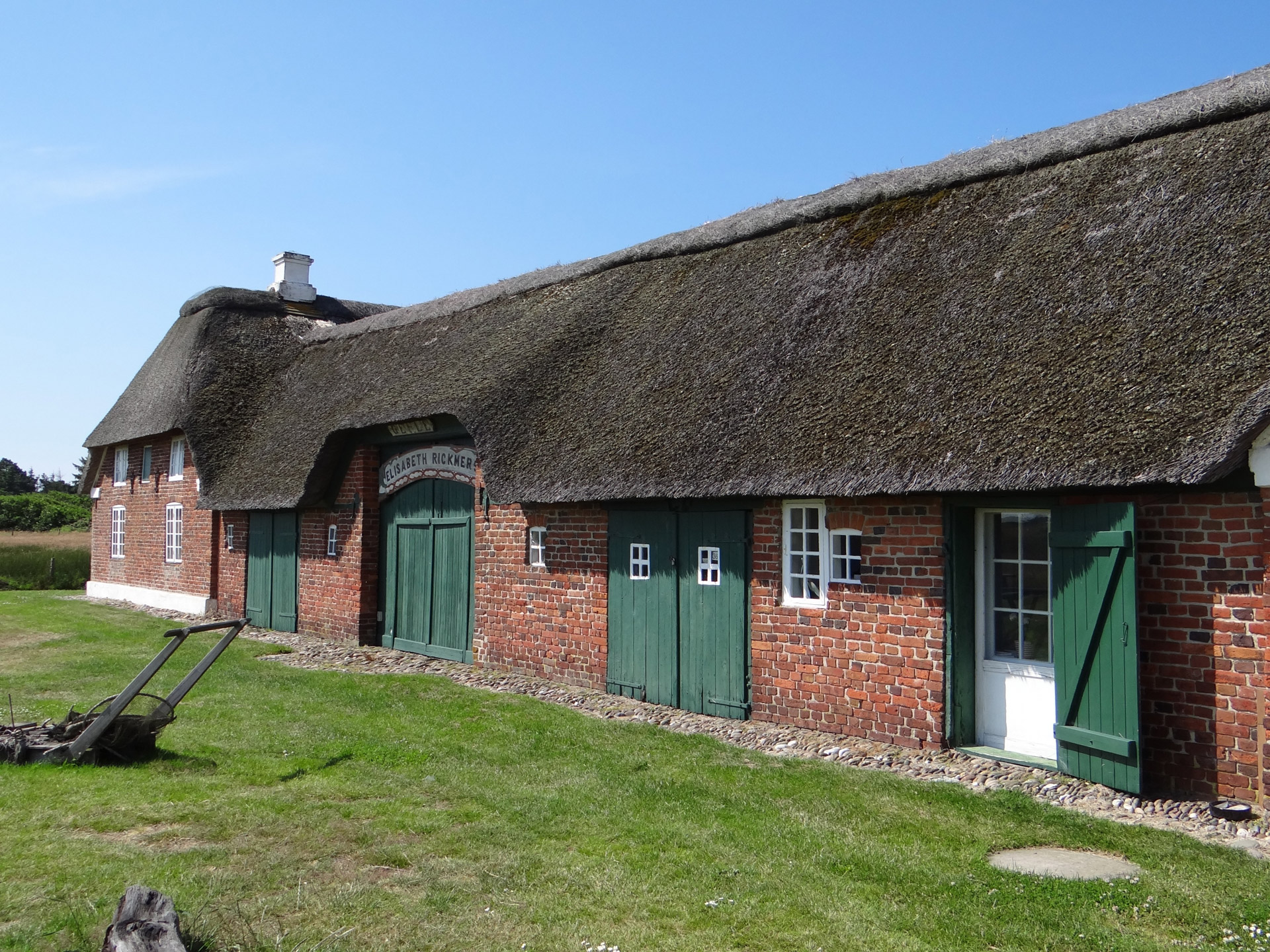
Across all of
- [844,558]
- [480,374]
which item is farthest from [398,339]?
[844,558]

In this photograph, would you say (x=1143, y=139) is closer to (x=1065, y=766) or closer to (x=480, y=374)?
(x=1065, y=766)

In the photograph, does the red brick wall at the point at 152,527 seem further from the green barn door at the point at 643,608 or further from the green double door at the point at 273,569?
the green barn door at the point at 643,608

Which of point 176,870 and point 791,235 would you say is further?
point 791,235

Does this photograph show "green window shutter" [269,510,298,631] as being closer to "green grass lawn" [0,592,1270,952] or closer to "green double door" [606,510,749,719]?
"green double door" [606,510,749,719]

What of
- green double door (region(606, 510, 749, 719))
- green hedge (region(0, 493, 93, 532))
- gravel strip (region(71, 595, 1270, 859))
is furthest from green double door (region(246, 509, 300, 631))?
green hedge (region(0, 493, 93, 532))

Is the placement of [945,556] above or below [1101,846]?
above

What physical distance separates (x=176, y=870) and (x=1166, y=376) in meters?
6.34

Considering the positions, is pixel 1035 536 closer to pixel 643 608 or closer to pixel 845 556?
pixel 845 556

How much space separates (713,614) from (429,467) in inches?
208

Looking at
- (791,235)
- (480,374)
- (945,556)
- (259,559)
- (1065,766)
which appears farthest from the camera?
A: (259,559)

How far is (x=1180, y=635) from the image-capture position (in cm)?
652

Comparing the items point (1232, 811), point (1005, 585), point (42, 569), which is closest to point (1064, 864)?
point (1232, 811)

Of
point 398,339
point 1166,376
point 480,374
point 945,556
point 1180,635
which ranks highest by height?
point 398,339

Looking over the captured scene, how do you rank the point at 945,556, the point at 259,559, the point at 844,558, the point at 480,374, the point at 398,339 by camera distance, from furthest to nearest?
the point at 259,559 < the point at 398,339 < the point at 480,374 < the point at 844,558 < the point at 945,556
